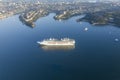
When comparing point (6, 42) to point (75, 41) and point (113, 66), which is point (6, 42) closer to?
point (75, 41)

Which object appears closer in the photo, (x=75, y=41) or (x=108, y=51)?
(x=108, y=51)

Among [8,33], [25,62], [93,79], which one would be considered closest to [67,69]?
[93,79]

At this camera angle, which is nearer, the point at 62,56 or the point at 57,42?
the point at 62,56

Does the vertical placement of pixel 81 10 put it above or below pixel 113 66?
below

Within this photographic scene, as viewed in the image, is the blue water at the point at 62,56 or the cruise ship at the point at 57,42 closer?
the blue water at the point at 62,56

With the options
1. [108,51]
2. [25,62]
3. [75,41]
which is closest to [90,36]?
[75,41]

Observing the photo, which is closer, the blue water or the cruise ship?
the blue water

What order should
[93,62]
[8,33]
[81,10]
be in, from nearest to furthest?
1. [93,62]
2. [8,33]
3. [81,10]

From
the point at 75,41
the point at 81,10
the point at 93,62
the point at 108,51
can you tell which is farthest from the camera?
the point at 81,10
